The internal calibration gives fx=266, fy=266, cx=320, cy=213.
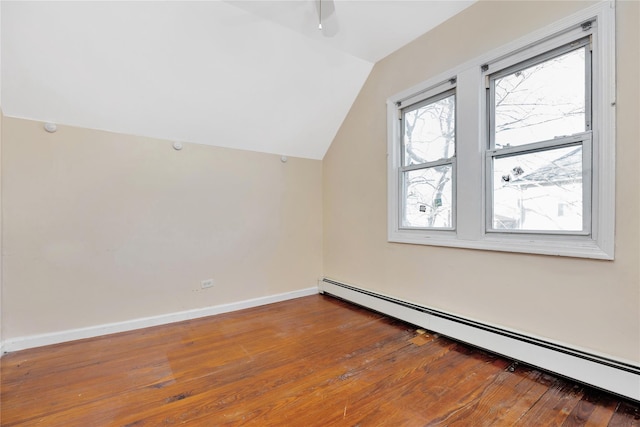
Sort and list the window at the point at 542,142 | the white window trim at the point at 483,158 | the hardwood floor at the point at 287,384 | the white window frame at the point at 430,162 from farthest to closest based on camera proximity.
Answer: the white window frame at the point at 430,162 → the window at the point at 542,142 → the white window trim at the point at 483,158 → the hardwood floor at the point at 287,384

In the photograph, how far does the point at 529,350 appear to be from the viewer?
1810 millimetres

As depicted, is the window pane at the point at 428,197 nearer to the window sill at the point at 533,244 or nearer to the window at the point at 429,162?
the window at the point at 429,162

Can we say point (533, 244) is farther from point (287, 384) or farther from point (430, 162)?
point (287, 384)

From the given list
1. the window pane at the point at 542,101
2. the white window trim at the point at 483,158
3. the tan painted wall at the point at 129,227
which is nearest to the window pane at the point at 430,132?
the white window trim at the point at 483,158

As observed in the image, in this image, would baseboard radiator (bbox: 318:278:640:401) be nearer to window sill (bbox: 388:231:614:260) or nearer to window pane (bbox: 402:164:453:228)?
window sill (bbox: 388:231:614:260)

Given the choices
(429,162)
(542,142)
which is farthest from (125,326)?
(542,142)

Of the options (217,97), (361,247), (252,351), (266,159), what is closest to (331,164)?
(266,159)

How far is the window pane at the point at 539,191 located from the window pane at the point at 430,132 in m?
0.51

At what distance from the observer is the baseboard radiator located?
1.49 meters

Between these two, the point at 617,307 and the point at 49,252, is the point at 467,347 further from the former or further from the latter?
the point at 49,252

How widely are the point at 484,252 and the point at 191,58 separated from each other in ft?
9.85

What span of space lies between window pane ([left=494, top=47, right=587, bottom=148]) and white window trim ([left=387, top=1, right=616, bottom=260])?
11 centimetres

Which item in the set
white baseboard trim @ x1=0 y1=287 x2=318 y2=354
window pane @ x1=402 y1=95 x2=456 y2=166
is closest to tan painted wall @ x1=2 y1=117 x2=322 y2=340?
white baseboard trim @ x1=0 y1=287 x2=318 y2=354

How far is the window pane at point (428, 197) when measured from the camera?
8.25 ft
